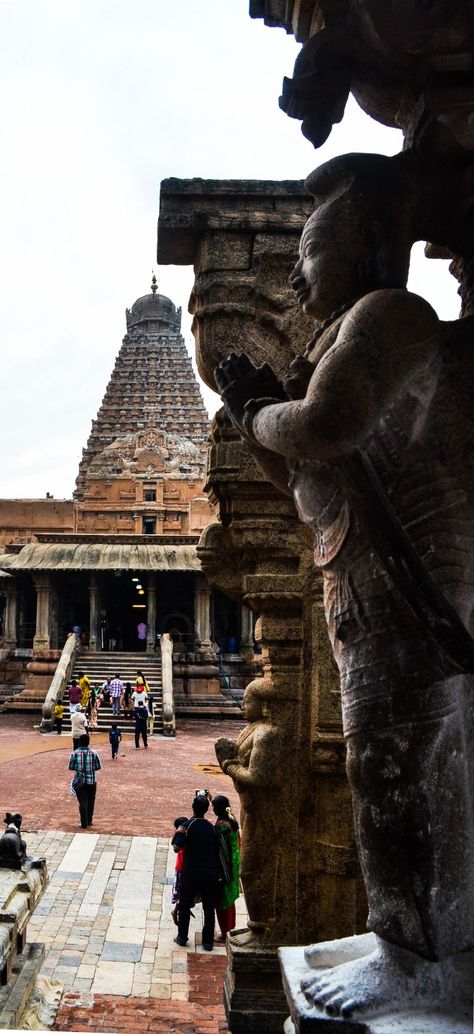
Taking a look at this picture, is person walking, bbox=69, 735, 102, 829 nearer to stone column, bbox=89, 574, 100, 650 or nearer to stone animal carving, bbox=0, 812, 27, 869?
stone animal carving, bbox=0, 812, 27, 869

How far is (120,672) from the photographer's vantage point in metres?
25.2

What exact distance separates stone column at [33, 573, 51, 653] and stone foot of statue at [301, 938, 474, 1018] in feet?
86.5

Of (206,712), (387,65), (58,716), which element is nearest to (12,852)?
(387,65)

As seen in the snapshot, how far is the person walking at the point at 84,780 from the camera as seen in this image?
10.5 meters

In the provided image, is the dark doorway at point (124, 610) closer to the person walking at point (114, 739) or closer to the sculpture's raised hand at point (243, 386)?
the person walking at point (114, 739)

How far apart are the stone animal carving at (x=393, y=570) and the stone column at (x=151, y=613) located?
1040 inches

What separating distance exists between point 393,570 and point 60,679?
22223mm

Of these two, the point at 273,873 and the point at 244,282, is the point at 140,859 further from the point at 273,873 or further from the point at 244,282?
the point at 244,282

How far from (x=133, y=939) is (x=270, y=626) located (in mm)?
3430

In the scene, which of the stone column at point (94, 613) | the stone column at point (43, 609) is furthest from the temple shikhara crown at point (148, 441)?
the stone column at point (43, 609)

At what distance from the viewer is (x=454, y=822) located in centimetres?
176

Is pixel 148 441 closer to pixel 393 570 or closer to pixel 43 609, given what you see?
pixel 43 609

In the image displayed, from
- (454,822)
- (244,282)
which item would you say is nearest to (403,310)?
(454,822)

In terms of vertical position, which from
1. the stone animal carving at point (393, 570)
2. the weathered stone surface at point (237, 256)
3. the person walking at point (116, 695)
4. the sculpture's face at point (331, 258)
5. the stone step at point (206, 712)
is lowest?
the stone step at point (206, 712)
